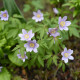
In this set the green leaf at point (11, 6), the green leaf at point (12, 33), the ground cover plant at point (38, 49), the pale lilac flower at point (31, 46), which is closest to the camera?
the pale lilac flower at point (31, 46)

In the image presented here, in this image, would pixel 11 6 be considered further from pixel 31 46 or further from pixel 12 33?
pixel 31 46

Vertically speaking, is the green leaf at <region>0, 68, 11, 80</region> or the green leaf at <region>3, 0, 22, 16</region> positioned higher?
the green leaf at <region>3, 0, 22, 16</region>

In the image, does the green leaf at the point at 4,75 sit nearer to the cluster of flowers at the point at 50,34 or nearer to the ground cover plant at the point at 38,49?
the ground cover plant at the point at 38,49

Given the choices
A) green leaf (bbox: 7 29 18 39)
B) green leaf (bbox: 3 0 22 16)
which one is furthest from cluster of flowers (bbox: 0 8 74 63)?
green leaf (bbox: 3 0 22 16)

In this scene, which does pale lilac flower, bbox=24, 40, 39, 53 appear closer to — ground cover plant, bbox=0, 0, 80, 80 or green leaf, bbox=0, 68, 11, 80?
ground cover plant, bbox=0, 0, 80, 80

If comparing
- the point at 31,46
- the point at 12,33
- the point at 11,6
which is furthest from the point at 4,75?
the point at 11,6

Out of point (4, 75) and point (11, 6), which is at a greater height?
point (11, 6)

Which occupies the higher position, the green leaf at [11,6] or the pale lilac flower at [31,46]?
Answer: the green leaf at [11,6]

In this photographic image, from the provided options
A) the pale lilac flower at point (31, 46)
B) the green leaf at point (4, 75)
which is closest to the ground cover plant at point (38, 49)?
the green leaf at point (4, 75)

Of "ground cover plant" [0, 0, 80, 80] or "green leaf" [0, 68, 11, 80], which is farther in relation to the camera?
"green leaf" [0, 68, 11, 80]

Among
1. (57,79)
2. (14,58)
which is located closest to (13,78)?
(14,58)

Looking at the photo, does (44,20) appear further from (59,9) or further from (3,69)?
(3,69)
